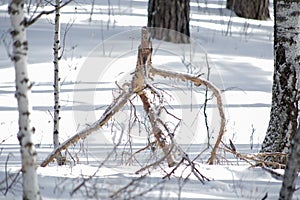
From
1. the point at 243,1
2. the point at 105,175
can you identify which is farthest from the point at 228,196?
the point at 243,1

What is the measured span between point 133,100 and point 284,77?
131 inches

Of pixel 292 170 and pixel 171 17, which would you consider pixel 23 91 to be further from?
pixel 171 17

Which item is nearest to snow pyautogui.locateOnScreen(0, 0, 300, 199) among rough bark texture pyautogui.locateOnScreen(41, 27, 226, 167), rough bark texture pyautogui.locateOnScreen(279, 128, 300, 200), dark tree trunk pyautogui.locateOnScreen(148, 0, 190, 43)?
rough bark texture pyautogui.locateOnScreen(41, 27, 226, 167)

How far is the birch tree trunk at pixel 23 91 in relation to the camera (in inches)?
101

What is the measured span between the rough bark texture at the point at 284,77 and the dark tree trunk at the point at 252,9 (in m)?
8.52

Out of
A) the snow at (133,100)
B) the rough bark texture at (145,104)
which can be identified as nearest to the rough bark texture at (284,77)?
the snow at (133,100)

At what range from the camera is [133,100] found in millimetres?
7680

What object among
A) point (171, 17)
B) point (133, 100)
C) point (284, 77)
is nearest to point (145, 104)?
point (284, 77)

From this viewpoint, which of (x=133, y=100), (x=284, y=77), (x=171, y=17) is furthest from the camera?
(x=171, y=17)

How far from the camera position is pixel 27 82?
2598mm

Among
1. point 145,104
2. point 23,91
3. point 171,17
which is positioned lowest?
point 145,104

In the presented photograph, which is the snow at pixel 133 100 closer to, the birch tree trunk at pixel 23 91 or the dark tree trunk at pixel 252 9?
the dark tree trunk at pixel 252 9

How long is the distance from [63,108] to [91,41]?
10.5 ft

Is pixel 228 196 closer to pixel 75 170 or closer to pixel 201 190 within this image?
pixel 201 190
